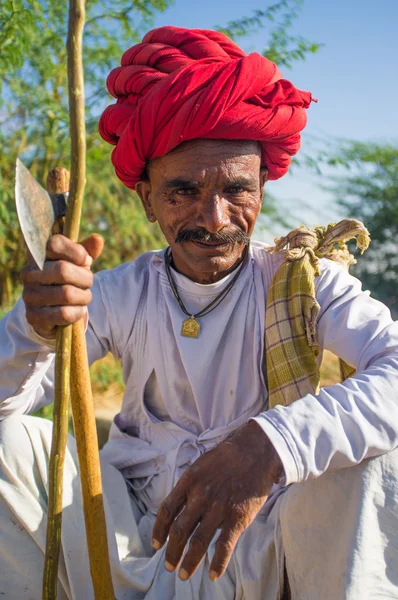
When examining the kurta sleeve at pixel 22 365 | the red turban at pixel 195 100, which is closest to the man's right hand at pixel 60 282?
the kurta sleeve at pixel 22 365

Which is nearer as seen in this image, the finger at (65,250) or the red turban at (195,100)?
the finger at (65,250)

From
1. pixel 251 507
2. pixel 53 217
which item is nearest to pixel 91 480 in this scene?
pixel 251 507

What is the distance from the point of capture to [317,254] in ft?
9.04

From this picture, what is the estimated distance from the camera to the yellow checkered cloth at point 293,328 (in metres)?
2.45

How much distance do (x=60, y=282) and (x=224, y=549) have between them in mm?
792

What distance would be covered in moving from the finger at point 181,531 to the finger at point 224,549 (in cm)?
8

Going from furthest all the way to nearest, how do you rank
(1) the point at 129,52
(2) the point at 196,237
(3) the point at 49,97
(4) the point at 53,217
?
(3) the point at 49,97 < (1) the point at 129,52 < (2) the point at 196,237 < (4) the point at 53,217

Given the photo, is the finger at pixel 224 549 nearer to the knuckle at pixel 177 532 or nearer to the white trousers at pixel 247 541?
the knuckle at pixel 177 532

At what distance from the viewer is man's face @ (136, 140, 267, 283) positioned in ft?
8.45

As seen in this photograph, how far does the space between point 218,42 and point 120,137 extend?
1.72 feet

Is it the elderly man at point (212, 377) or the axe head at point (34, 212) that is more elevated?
the axe head at point (34, 212)

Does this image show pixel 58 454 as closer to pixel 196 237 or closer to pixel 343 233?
pixel 196 237

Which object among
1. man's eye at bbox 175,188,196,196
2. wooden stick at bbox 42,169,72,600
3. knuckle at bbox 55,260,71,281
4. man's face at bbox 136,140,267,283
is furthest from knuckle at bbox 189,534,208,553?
man's eye at bbox 175,188,196,196

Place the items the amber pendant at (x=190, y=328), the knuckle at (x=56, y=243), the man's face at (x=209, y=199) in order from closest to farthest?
the knuckle at (x=56, y=243), the man's face at (x=209, y=199), the amber pendant at (x=190, y=328)
